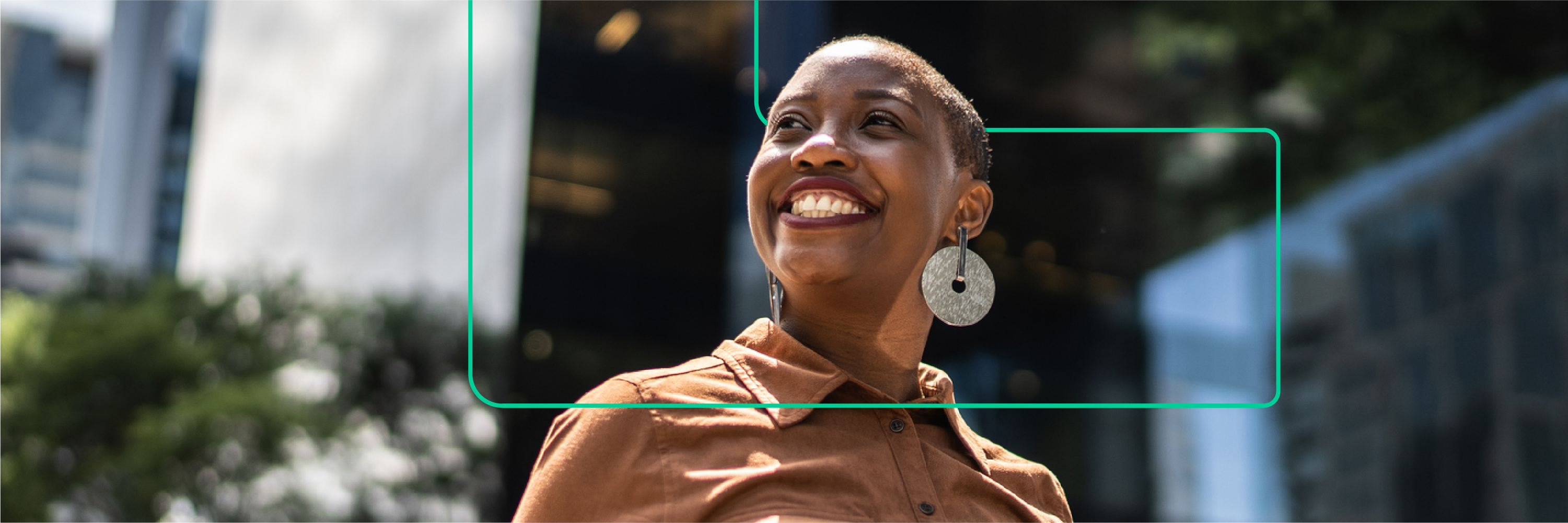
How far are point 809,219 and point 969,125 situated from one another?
28 cm

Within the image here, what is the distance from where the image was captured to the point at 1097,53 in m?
3.75

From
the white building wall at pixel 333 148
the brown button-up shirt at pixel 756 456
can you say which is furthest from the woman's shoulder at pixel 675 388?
the white building wall at pixel 333 148

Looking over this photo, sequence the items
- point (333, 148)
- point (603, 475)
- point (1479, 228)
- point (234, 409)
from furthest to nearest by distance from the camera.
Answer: point (333, 148), point (234, 409), point (1479, 228), point (603, 475)

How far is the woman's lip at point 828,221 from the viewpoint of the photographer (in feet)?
5.24

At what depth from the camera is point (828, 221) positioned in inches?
62.9

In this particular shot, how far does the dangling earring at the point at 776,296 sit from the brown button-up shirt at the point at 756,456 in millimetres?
28

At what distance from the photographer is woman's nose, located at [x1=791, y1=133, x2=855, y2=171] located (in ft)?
5.18

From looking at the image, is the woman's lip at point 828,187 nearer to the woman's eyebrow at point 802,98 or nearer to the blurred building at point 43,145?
the woman's eyebrow at point 802,98

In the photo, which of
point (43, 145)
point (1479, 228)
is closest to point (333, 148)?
point (43, 145)

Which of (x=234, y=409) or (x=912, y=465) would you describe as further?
(x=234, y=409)

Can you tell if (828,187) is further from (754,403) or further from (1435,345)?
(1435,345)

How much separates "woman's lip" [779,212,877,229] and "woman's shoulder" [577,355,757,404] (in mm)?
197

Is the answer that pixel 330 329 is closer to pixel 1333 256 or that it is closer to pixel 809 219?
pixel 1333 256

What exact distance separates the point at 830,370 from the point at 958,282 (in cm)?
18
